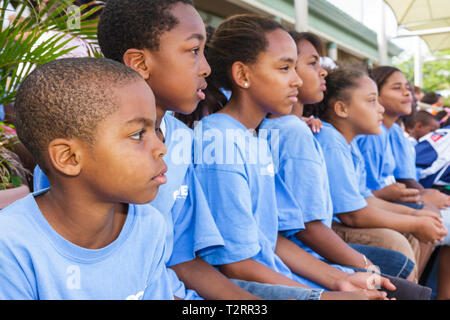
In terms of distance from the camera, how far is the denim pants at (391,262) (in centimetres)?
202

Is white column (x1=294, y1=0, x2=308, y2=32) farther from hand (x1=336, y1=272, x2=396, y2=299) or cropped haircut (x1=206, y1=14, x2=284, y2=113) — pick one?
hand (x1=336, y1=272, x2=396, y2=299)

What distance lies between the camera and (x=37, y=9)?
1.98 m

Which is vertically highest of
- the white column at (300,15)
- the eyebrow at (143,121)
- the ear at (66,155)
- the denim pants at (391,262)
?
the white column at (300,15)

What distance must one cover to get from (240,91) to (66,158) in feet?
3.29

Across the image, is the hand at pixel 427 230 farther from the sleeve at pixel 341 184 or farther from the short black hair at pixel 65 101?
the short black hair at pixel 65 101

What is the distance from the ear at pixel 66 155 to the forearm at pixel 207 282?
22.3 inches

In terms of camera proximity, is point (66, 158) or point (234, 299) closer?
point (66, 158)

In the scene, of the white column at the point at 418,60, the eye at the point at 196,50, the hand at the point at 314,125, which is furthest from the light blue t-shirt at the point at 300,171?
the white column at the point at 418,60

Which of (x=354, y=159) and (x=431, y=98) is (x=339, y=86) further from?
(x=431, y=98)

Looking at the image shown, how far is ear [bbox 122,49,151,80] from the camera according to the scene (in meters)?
1.46

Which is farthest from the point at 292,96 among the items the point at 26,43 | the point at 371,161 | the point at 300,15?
the point at 300,15

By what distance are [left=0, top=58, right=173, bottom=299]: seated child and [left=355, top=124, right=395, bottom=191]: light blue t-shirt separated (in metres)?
2.35
